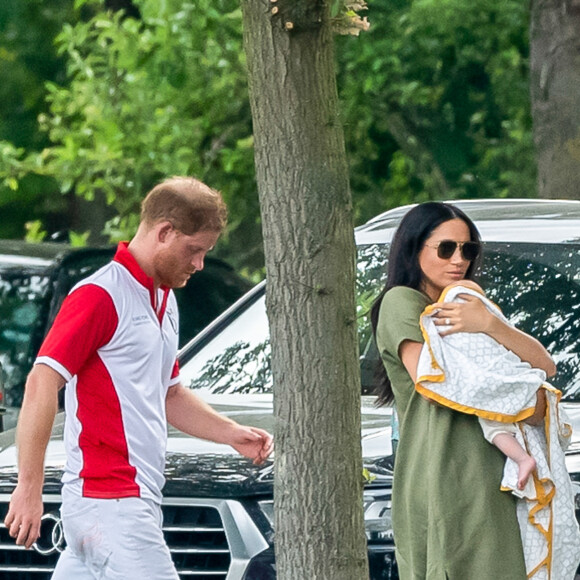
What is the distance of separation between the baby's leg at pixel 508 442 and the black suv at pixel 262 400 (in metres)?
0.55

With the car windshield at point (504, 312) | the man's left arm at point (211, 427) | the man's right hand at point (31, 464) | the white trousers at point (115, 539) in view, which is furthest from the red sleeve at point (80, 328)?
the car windshield at point (504, 312)

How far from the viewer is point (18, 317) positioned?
27.3 ft

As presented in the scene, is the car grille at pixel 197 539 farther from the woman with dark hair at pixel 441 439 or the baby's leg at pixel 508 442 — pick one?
the baby's leg at pixel 508 442

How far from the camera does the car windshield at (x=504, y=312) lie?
5289 mm

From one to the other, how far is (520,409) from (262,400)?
1823mm

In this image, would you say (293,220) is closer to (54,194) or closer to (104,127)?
(104,127)

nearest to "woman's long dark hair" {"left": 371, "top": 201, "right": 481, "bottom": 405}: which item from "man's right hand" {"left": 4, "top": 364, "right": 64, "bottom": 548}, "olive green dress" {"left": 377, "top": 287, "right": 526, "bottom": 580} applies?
"olive green dress" {"left": 377, "top": 287, "right": 526, "bottom": 580}

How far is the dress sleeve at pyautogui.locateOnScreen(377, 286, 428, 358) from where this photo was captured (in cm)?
402

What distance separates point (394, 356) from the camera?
4.08 metres

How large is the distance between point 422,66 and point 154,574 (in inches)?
331

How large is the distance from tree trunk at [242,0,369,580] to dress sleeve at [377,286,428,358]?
0.39 ft

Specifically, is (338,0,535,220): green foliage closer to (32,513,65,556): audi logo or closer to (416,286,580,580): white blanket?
(32,513,65,556): audi logo

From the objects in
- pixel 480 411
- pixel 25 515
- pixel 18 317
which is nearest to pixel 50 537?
pixel 25 515

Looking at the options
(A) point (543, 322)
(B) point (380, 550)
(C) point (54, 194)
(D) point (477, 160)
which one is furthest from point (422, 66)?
(B) point (380, 550)
